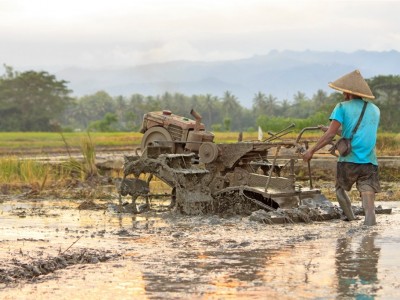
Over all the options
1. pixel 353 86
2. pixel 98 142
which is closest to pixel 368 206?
pixel 353 86

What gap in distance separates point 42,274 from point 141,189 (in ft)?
18.3

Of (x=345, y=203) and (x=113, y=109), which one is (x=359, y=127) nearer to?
(x=345, y=203)

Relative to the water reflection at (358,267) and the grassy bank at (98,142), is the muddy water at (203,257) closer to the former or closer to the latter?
the water reflection at (358,267)

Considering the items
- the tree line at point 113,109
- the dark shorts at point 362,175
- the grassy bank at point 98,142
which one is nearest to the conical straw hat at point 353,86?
the dark shorts at point 362,175

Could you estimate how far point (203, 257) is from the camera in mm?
8484

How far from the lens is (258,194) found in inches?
484

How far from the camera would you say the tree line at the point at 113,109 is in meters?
54.0

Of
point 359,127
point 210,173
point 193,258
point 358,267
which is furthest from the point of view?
point 210,173

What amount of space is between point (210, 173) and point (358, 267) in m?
5.00

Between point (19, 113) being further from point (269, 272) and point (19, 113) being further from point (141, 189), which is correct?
point (269, 272)

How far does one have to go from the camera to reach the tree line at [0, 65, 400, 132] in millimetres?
54000

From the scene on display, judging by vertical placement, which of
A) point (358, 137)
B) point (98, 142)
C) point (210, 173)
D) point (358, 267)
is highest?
point (358, 137)

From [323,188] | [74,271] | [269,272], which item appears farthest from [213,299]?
[323,188]

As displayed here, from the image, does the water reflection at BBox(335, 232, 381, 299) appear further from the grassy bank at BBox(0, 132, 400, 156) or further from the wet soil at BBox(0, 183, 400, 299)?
the grassy bank at BBox(0, 132, 400, 156)
